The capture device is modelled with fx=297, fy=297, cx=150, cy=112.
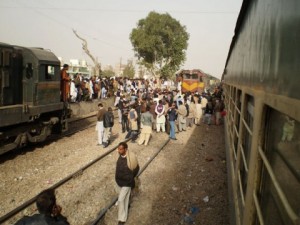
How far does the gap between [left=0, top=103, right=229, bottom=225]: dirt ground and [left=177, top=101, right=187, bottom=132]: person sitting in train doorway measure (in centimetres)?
290

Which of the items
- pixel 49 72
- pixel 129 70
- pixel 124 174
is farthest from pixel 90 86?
pixel 129 70

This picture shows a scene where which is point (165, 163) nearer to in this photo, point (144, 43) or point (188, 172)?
point (188, 172)

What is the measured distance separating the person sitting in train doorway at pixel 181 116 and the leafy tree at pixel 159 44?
32346 millimetres

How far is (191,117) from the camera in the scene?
18297 millimetres

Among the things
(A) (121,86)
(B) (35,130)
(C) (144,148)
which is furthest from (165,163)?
(A) (121,86)

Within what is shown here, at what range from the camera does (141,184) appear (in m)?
8.85

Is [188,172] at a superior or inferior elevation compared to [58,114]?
inferior

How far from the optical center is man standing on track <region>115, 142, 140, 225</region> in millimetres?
6188

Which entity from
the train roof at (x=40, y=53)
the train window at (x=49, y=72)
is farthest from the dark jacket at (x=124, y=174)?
the train window at (x=49, y=72)

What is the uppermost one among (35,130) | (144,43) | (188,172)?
(144,43)

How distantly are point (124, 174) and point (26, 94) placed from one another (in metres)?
6.87

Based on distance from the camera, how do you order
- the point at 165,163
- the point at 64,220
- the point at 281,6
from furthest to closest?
the point at 165,163 → the point at 64,220 → the point at 281,6

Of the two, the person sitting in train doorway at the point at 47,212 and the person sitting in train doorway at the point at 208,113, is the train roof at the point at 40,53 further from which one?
the person sitting in train doorway at the point at 208,113

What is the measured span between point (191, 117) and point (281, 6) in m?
16.5
